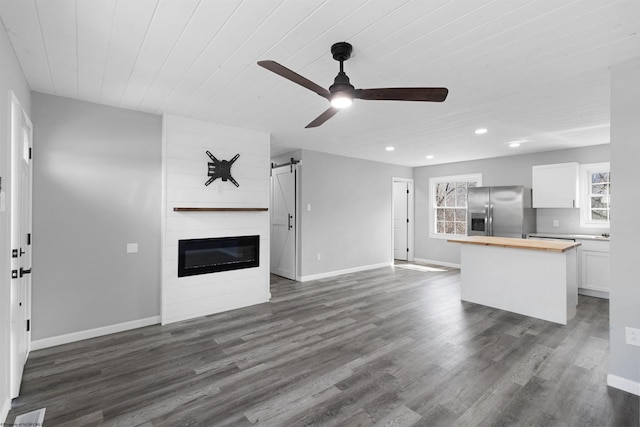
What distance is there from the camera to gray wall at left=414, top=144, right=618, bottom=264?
543cm

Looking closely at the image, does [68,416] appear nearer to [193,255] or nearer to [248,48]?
[193,255]

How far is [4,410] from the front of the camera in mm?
2002

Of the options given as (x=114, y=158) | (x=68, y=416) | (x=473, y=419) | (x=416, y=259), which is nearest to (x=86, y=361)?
(x=68, y=416)

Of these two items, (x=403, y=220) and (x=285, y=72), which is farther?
(x=403, y=220)

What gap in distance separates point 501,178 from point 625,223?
4.40m

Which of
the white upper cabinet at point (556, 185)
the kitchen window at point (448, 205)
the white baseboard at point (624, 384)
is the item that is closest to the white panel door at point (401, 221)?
the kitchen window at point (448, 205)

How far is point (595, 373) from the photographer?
2611mm

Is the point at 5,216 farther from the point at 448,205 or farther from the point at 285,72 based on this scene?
the point at 448,205

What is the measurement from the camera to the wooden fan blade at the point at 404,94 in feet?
6.55

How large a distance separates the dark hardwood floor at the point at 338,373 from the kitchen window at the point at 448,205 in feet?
11.3

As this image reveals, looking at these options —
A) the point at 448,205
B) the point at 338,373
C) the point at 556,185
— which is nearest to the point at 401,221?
the point at 448,205

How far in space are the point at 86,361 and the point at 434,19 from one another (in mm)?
3935

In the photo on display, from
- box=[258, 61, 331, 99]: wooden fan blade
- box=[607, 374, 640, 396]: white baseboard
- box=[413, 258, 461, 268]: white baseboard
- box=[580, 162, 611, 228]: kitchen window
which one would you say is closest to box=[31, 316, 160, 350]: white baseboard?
box=[258, 61, 331, 99]: wooden fan blade

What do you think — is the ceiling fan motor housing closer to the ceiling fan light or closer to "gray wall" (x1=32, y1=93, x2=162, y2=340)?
the ceiling fan light
